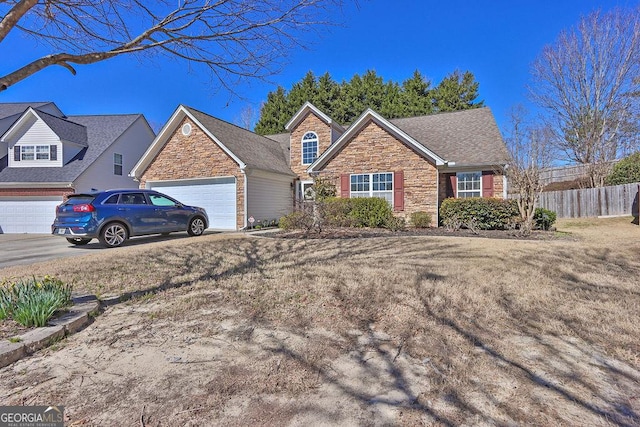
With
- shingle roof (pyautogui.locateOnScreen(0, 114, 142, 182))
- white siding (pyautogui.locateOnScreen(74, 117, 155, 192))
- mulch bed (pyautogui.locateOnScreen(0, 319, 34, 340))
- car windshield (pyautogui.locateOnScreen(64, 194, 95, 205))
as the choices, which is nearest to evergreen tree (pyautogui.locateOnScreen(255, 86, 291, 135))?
white siding (pyautogui.locateOnScreen(74, 117, 155, 192))

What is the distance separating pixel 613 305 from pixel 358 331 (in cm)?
324

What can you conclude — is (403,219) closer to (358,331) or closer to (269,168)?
(269,168)

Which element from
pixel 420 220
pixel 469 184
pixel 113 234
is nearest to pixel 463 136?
pixel 469 184

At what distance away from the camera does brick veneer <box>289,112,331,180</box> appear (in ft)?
58.9

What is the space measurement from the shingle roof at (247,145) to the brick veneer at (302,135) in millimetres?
626

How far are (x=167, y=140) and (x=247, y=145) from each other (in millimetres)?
3808

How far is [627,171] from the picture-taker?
16562mm

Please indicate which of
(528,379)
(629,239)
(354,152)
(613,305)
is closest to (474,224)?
(629,239)

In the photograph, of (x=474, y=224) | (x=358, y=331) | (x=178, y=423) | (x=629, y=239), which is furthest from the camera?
(x=474, y=224)

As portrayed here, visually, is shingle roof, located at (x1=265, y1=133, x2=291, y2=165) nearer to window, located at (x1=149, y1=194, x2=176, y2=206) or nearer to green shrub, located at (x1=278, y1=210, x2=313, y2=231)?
green shrub, located at (x1=278, y1=210, x2=313, y2=231)

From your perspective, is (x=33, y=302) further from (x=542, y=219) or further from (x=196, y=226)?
(x=542, y=219)

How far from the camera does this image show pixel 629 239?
9.27m

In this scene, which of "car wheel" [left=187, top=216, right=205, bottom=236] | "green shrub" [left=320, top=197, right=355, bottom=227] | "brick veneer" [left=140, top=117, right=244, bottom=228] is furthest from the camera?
"brick veneer" [left=140, top=117, right=244, bottom=228]

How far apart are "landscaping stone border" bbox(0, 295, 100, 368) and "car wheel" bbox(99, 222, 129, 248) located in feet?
19.2
